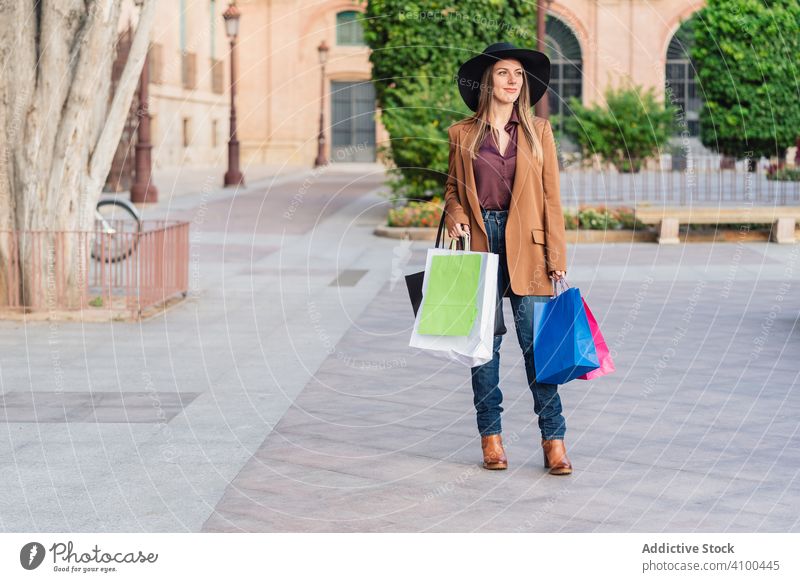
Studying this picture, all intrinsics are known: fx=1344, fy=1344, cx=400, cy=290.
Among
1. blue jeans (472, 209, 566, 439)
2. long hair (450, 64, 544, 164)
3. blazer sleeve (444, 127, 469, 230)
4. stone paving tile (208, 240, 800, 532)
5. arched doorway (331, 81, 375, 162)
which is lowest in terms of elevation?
stone paving tile (208, 240, 800, 532)

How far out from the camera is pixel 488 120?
5.88m

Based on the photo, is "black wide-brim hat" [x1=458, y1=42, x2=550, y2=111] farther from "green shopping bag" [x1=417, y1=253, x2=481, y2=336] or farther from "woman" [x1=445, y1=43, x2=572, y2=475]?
"green shopping bag" [x1=417, y1=253, x2=481, y2=336]

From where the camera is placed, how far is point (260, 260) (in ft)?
52.1

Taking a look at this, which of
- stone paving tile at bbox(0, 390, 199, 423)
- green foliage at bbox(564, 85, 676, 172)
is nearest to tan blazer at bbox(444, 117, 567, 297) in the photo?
stone paving tile at bbox(0, 390, 199, 423)

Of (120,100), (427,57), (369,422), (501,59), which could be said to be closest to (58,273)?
(120,100)

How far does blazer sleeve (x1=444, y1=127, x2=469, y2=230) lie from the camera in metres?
5.81

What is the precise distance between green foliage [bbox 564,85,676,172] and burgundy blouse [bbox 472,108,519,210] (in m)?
24.0

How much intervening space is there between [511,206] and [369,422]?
66.2 inches

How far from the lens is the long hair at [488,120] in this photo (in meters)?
5.79

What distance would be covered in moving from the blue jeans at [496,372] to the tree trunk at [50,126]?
19.4ft

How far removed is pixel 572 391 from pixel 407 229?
11.3 m

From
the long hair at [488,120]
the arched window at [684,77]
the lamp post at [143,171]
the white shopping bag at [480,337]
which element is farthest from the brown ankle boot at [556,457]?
the arched window at [684,77]

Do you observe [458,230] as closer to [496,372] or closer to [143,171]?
[496,372]

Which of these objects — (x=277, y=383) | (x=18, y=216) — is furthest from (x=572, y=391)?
(x=18, y=216)
